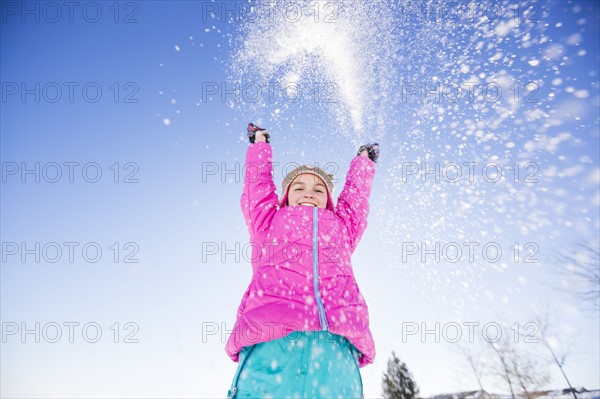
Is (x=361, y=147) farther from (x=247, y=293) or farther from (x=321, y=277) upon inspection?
(x=247, y=293)

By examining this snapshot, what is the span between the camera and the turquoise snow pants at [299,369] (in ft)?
5.60

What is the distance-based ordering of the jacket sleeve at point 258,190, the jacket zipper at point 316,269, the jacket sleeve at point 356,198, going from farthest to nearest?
the jacket sleeve at point 356,198, the jacket sleeve at point 258,190, the jacket zipper at point 316,269

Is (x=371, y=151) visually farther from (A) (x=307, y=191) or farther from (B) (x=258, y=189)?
(B) (x=258, y=189)

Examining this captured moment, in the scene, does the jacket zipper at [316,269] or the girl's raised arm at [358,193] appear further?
the girl's raised arm at [358,193]

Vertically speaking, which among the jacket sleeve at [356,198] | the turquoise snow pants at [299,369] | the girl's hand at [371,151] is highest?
the girl's hand at [371,151]

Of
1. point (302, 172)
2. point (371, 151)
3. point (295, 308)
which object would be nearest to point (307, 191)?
point (302, 172)

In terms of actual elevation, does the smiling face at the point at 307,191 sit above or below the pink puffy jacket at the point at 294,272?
above

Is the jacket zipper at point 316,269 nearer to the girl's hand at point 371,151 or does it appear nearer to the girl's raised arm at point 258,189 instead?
the girl's raised arm at point 258,189

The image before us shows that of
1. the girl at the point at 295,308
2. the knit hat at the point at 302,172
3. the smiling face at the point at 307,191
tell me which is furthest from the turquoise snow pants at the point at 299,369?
the knit hat at the point at 302,172

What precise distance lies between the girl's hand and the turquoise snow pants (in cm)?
235

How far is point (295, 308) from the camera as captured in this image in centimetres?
196

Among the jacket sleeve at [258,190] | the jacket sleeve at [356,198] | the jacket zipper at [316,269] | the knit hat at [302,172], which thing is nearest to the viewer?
the jacket zipper at [316,269]

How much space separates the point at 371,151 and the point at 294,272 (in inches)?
84.1

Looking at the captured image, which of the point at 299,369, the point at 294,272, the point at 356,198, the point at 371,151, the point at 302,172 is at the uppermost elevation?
the point at 371,151
